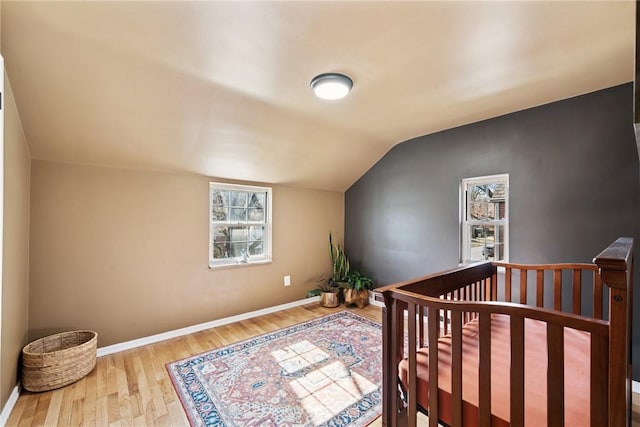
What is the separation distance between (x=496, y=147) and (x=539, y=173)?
48 centimetres

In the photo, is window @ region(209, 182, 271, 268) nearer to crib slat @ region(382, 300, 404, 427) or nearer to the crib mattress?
crib slat @ region(382, 300, 404, 427)

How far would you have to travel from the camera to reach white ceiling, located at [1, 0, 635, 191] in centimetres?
144

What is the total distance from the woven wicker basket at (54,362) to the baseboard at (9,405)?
51 mm

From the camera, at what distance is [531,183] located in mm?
2662

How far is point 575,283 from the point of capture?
1.90 metres

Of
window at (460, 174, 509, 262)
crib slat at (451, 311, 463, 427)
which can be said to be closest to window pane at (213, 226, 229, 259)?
window at (460, 174, 509, 262)

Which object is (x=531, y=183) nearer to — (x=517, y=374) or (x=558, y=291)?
(x=558, y=291)

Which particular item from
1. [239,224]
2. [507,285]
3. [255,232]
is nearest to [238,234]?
[239,224]

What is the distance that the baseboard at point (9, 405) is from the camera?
1.72 meters

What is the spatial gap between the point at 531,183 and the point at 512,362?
7.54ft

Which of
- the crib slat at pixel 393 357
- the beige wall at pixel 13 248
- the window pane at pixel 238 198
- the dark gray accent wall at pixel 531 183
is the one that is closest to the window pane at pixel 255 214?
the window pane at pixel 238 198

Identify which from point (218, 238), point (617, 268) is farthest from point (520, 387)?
point (218, 238)

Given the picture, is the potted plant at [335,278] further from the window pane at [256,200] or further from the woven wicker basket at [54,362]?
the woven wicker basket at [54,362]

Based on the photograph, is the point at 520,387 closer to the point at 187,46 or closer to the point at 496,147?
the point at 187,46
